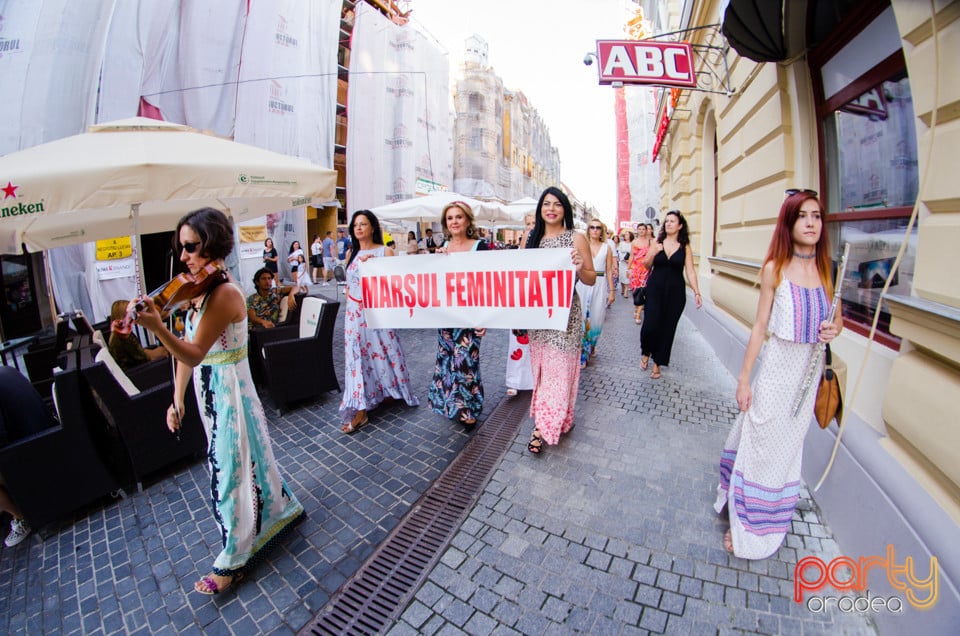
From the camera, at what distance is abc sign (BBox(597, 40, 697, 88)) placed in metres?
5.51

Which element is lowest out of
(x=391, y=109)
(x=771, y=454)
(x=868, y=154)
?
(x=771, y=454)

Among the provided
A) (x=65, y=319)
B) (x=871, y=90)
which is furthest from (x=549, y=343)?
(x=65, y=319)

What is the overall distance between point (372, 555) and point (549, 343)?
6.28ft

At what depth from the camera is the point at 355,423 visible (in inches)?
157

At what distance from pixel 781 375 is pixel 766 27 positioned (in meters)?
3.14

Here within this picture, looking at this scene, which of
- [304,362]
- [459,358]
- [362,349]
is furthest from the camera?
[304,362]

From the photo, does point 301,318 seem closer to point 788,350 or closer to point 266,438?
point 266,438

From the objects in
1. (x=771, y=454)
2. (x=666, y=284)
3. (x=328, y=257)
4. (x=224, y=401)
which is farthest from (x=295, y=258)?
(x=771, y=454)

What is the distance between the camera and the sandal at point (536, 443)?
3420 mm

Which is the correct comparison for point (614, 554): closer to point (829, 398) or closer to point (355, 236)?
point (829, 398)

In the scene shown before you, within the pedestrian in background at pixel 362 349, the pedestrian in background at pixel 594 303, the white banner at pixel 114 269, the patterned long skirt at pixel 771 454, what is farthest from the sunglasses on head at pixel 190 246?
the white banner at pixel 114 269

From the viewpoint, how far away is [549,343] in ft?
10.9

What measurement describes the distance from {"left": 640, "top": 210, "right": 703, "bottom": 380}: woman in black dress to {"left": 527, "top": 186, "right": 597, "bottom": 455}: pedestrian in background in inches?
83.9

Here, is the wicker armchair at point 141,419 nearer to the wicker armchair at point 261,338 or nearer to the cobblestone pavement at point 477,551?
the cobblestone pavement at point 477,551
